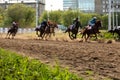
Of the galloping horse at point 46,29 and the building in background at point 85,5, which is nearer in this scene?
the galloping horse at point 46,29

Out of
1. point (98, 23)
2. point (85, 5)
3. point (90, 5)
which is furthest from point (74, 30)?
point (85, 5)

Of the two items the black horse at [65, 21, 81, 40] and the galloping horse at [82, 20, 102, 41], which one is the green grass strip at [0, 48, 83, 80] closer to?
the galloping horse at [82, 20, 102, 41]

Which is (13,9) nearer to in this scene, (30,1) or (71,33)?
(30,1)

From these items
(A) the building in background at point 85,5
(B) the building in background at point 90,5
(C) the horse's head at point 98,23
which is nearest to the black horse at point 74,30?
(C) the horse's head at point 98,23

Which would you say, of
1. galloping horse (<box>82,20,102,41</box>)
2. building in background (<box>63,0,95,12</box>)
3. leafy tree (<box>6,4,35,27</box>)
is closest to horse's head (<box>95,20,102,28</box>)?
galloping horse (<box>82,20,102,41</box>)

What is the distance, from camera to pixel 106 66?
11.0 m

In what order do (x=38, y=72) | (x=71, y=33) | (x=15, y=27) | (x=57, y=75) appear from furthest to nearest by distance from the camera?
(x=15, y=27) → (x=71, y=33) → (x=38, y=72) → (x=57, y=75)

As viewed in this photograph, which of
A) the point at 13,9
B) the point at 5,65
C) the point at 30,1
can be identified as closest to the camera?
the point at 5,65

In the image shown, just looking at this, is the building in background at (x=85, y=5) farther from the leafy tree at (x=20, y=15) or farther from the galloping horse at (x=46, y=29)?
the galloping horse at (x=46, y=29)

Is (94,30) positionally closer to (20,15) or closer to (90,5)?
(20,15)

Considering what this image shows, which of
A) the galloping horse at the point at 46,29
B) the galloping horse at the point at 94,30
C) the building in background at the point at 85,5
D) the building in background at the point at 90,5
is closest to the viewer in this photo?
the galloping horse at the point at 94,30

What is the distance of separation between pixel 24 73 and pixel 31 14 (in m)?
95.8

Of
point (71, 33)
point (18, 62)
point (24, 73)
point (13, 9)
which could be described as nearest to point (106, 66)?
point (18, 62)

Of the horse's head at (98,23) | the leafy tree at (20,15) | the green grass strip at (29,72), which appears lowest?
the leafy tree at (20,15)
